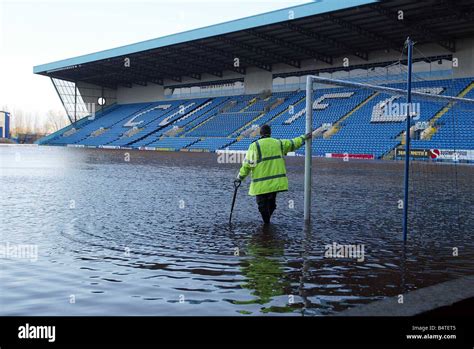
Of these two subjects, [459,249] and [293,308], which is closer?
[293,308]

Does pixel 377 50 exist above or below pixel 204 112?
above

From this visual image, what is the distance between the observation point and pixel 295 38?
1555 inches

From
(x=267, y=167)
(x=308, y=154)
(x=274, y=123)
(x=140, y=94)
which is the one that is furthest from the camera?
(x=140, y=94)

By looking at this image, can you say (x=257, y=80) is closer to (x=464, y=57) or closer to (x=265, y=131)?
(x=464, y=57)

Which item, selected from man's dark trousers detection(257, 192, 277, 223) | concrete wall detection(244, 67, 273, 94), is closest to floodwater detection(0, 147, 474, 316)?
man's dark trousers detection(257, 192, 277, 223)

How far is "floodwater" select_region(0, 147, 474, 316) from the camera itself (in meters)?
4.40

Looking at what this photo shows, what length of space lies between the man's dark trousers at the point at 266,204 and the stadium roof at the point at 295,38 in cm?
2513

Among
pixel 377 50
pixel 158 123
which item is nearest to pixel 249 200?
pixel 377 50

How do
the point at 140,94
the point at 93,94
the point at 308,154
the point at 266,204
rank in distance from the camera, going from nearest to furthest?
the point at 266,204, the point at 308,154, the point at 140,94, the point at 93,94

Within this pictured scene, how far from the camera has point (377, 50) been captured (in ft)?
133

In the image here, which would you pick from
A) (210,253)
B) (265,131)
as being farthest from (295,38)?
(210,253)

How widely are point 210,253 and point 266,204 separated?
7.13 ft

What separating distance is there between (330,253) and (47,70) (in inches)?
2400

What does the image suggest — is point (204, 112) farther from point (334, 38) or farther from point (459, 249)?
point (459, 249)
